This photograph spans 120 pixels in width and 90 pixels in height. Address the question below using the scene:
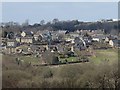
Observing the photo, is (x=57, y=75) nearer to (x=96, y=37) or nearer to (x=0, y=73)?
(x=0, y=73)

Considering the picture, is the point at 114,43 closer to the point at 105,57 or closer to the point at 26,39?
the point at 26,39

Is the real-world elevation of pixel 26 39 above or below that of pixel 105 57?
above

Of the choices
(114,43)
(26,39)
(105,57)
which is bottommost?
(105,57)

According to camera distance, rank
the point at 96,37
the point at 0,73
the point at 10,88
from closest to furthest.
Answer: the point at 10,88 < the point at 0,73 < the point at 96,37

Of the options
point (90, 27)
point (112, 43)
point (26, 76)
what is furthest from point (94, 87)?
point (90, 27)

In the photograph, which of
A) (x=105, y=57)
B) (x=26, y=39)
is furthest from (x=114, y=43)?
(x=105, y=57)

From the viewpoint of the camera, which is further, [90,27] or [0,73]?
[90,27]

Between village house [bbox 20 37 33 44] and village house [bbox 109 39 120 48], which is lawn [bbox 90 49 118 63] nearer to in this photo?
village house [bbox 109 39 120 48]

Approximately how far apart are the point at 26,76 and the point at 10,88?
0.83 meters

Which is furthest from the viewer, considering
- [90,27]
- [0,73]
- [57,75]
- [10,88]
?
[90,27]

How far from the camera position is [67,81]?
5.96m

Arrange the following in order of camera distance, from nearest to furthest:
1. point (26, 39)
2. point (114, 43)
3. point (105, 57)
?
point (105, 57)
point (114, 43)
point (26, 39)

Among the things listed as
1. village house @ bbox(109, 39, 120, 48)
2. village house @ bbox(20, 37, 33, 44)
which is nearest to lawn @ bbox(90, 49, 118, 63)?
village house @ bbox(109, 39, 120, 48)

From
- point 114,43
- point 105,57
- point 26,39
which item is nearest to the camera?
point 105,57
